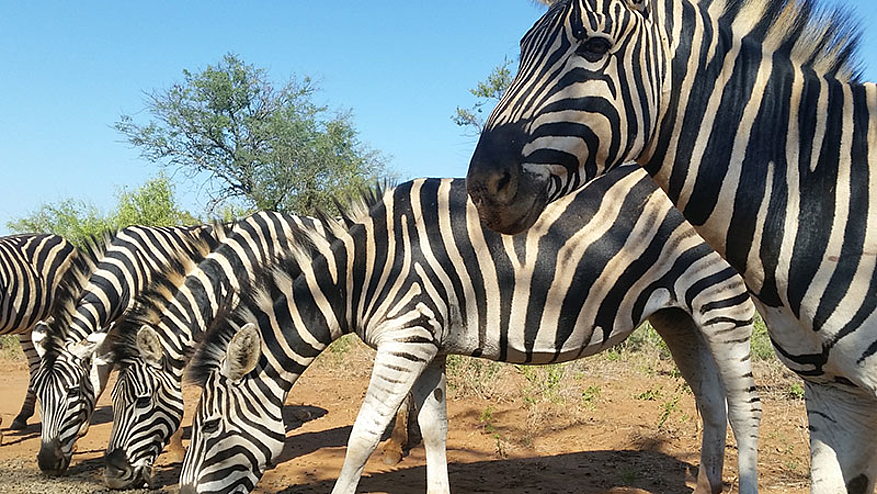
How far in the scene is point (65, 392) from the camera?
18.6 feet

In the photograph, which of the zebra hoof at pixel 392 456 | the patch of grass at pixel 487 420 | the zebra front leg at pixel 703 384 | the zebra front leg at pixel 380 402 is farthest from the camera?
the patch of grass at pixel 487 420

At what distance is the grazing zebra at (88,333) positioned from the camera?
221 inches

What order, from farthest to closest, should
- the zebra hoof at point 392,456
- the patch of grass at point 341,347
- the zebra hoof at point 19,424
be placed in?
the patch of grass at point 341,347, the zebra hoof at point 19,424, the zebra hoof at point 392,456

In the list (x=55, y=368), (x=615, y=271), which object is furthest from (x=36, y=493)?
(x=615, y=271)

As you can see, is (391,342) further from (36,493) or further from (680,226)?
(36,493)

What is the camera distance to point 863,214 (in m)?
1.74

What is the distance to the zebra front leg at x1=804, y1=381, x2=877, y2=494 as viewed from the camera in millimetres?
2016

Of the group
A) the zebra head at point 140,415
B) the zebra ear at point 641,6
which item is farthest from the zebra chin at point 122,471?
the zebra ear at point 641,6

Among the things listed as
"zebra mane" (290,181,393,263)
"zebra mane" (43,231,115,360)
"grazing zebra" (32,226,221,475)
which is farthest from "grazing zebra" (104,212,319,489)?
"zebra mane" (43,231,115,360)

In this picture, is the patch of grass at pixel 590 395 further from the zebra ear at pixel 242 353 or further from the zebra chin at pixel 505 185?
the zebra chin at pixel 505 185

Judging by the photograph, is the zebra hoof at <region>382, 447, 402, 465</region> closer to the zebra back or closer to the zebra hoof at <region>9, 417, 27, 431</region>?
the zebra hoof at <region>9, 417, 27, 431</region>

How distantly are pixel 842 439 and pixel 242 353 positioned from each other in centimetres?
293

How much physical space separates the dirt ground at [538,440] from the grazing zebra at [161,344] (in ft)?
1.70

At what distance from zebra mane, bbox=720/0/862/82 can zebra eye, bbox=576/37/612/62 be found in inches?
18.3
